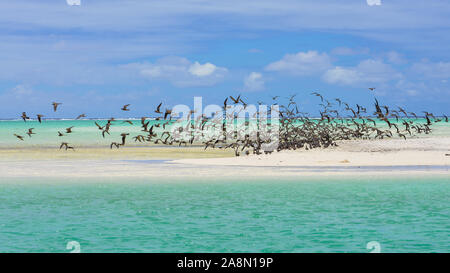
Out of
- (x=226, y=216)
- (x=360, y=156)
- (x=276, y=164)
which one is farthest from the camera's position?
(x=360, y=156)

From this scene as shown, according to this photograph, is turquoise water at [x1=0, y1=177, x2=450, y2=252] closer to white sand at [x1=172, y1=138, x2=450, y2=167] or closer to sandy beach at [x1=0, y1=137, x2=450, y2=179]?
sandy beach at [x1=0, y1=137, x2=450, y2=179]

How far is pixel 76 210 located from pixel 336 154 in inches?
644

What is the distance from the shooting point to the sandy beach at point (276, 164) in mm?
22797

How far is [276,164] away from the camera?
2633 cm

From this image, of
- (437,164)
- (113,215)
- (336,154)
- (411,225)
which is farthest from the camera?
(336,154)

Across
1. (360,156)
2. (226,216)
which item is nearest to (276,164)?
(360,156)

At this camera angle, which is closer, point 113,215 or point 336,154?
point 113,215

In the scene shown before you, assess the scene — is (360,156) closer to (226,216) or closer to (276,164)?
(276,164)

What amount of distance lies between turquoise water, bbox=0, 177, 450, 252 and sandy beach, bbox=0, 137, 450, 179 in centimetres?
302

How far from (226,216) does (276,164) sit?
12.8 m

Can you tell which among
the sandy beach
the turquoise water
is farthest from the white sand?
the turquoise water

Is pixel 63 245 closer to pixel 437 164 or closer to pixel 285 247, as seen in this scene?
pixel 285 247
